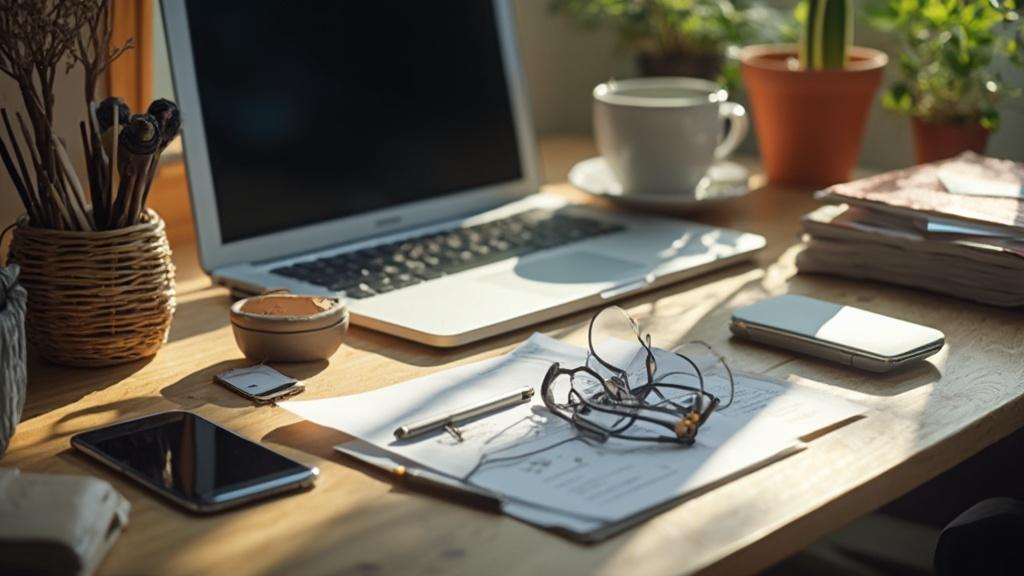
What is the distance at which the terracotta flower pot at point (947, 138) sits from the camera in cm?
150

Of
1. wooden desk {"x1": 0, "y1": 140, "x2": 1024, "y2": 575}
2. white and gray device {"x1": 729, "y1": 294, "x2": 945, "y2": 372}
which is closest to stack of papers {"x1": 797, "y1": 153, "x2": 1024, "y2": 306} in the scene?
wooden desk {"x1": 0, "y1": 140, "x2": 1024, "y2": 575}

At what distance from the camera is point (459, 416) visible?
2.74 feet

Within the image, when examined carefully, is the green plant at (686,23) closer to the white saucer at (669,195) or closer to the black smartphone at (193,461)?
the white saucer at (669,195)

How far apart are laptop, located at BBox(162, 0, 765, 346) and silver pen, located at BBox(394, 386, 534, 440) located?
0.14m

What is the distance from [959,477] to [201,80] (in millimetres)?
961

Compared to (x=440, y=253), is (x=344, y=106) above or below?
above

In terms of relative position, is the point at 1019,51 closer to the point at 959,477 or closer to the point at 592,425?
A: the point at 959,477

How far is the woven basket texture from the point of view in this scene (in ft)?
2.54

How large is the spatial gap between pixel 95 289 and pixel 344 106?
419 mm

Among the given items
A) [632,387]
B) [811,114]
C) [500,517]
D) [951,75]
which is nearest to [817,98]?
[811,114]

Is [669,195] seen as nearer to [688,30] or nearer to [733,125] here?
[733,125]

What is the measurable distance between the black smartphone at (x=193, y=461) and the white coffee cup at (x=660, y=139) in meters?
0.72

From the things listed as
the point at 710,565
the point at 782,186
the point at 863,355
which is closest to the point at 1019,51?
the point at 782,186

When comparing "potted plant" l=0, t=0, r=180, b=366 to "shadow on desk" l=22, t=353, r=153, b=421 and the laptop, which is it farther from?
the laptop
